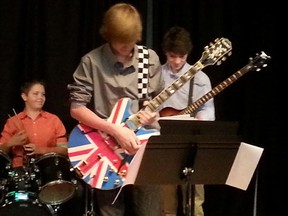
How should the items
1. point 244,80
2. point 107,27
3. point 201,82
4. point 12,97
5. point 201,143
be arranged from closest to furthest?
point 201,143, point 107,27, point 201,82, point 12,97, point 244,80

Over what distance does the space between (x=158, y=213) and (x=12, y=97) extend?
1974 mm

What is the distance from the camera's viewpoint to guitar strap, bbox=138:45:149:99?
337 centimetres

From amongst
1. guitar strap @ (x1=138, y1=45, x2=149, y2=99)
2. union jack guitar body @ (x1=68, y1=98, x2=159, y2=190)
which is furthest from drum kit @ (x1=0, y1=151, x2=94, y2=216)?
guitar strap @ (x1=138, y1=45, x2=149, y2=99)

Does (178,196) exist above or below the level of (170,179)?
below

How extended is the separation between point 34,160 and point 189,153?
155 centimetres

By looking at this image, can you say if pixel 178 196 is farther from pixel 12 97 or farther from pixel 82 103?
pixel 82 103

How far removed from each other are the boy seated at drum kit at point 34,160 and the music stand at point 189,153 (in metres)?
1.36

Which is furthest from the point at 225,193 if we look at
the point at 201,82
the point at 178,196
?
the point at 201,82

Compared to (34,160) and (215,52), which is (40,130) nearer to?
(34,160)

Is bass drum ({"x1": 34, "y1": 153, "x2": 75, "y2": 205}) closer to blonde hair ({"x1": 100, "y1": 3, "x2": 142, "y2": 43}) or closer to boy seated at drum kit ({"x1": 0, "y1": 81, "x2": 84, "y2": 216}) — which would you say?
boy seated at drum kit ({"x1": 0, "y1": 81, "x2": 84, "y2": 216})

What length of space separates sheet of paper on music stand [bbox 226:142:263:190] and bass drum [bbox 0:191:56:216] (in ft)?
5.00

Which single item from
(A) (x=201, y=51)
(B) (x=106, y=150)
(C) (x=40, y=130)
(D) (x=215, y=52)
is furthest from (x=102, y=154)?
(A) (x=201, y=51)

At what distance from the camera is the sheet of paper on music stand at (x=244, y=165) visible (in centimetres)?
326

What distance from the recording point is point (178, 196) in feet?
16.4
